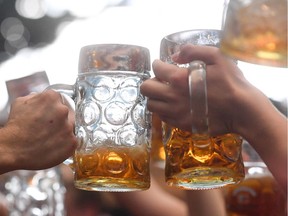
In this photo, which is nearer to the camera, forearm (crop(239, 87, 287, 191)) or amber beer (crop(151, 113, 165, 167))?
forearm (crop(239, 87, 287, 191))

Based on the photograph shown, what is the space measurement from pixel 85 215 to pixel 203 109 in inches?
55.7

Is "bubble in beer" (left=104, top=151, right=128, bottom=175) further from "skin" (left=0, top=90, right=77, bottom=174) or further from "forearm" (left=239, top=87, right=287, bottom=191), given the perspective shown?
"forearm" (left=239, top=87, right=287, bottom=191)

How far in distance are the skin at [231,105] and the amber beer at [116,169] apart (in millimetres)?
142

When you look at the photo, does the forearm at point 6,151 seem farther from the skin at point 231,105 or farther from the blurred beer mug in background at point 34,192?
the blurred beer mug in background at point 34,192

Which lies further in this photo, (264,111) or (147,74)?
(147,74)

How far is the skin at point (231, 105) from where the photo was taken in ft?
3.45

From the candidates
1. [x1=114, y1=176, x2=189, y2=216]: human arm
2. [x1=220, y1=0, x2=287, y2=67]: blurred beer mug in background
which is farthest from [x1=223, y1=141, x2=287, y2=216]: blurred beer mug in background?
[x1=220, y1=0, x2=287, y2=67]: blurred beer mug in background

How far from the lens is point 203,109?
1031 millimetres

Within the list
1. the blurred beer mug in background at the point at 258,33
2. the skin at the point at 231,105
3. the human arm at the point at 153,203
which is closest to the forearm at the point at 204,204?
the human arm at the point at 153,203

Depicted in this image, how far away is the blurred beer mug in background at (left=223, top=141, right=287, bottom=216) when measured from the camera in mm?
2197

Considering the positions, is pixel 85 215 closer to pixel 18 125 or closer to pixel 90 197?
pixel 90 197

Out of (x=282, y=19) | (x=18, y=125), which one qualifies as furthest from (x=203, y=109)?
(x=18, y=125)

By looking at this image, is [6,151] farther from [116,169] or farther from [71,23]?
[71,23]

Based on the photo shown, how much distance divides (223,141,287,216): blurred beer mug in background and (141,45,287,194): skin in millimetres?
1102
